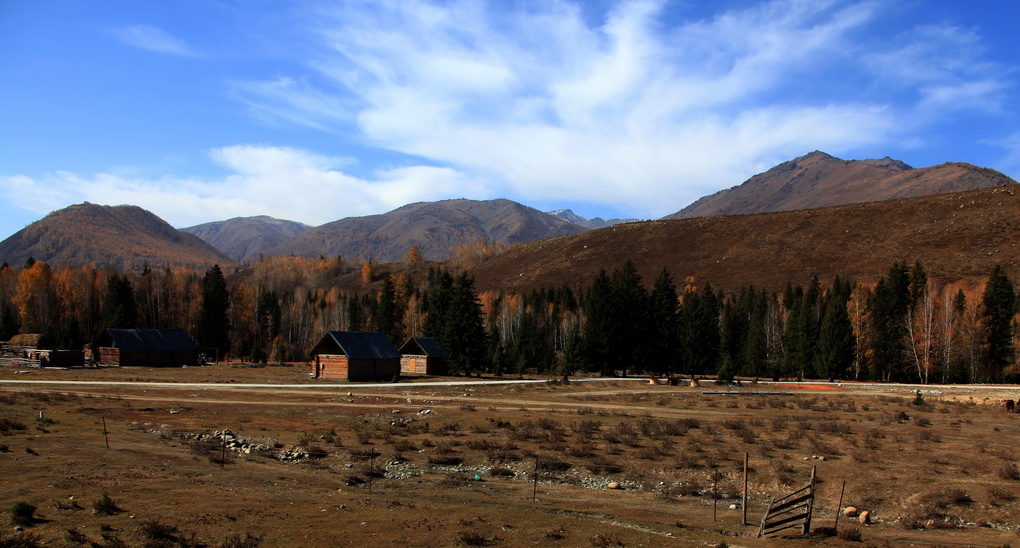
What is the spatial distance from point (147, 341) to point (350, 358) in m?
31.6

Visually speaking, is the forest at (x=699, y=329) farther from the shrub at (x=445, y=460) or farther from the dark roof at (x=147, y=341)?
the shrub at (x=445, y=460)

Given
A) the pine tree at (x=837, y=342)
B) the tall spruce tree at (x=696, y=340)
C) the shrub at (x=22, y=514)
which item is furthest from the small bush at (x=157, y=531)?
the pine tree at (x=837, y=342)

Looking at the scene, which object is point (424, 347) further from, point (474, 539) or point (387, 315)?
point (474, 539)

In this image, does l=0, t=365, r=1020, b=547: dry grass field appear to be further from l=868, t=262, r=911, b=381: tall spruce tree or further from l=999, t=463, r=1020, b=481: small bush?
l=868, t=262, r=911, b=381: tall spruce tree

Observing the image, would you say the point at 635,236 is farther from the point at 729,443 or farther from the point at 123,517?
the point at 123,517

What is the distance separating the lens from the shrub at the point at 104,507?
13203 mm

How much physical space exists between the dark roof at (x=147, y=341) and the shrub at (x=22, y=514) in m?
66.5

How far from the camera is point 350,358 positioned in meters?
57.6

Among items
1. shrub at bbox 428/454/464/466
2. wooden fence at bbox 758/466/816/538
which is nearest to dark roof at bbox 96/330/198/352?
shrub at bbox 428/454/464/466

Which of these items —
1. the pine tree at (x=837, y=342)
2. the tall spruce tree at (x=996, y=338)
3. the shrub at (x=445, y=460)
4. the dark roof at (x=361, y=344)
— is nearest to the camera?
the shrub at (x=445, y=460)

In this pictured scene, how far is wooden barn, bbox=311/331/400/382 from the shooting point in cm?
5797

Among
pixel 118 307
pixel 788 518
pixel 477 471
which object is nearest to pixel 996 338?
pixel 788 518

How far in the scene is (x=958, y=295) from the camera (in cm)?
7912

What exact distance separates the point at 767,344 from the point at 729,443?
72.5 m
